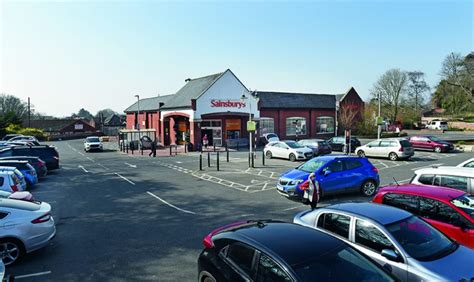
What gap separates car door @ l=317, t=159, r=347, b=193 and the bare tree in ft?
176

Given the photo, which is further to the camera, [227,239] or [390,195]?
[390,195]

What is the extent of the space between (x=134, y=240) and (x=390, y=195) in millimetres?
6354

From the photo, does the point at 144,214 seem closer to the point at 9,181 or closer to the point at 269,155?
the point at 9,181

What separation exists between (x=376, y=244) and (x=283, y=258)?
217cm

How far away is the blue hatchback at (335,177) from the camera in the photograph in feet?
41.1

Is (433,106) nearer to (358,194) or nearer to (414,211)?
(358,194)

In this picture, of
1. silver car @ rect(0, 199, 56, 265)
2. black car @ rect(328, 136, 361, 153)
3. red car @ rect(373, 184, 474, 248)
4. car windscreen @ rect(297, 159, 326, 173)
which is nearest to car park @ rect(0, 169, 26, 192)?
silver car @ rect(0, 199, 56, 265)

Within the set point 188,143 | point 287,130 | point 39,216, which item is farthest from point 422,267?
point 287,130

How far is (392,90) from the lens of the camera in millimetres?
61656

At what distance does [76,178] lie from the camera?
1947cm

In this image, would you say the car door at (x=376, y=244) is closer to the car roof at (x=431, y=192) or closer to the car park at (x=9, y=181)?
the car roof at (x=431, y=192)

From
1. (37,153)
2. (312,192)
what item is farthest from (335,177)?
(37,153)

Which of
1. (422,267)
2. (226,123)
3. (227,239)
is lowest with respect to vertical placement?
(422,267)

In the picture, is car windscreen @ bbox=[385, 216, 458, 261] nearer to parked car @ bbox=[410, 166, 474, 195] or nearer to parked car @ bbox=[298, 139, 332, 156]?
parked car @ bbox=[410, 166, 474, 195]
